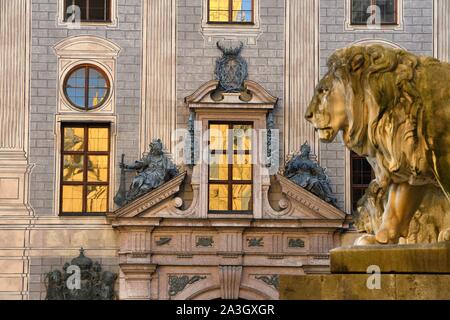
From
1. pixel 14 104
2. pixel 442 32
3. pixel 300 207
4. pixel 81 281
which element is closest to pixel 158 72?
pixel 14 104

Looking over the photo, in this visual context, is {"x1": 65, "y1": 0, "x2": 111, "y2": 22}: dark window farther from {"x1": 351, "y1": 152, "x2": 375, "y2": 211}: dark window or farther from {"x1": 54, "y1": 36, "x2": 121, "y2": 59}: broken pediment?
{"x1": 351, "y1": 152, "x2": 375, "y2": 211}: dark window

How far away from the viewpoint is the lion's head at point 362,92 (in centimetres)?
820

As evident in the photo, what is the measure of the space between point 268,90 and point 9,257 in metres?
5.81

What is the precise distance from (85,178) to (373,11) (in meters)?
6.46

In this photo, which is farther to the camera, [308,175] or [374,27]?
[374,27]

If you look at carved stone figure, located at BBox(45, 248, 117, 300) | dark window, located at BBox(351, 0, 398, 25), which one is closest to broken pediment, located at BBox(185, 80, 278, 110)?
dark window, located at BBox(351, 0, 398, 25)

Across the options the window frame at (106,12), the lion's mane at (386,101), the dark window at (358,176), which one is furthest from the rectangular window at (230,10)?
the lion's mane at (386,101)

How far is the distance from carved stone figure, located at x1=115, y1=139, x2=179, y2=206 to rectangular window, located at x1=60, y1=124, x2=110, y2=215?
0.38 m

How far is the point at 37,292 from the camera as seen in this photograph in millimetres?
25344

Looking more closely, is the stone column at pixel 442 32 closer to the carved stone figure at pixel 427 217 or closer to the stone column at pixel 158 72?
the stone column at pixel 158 72

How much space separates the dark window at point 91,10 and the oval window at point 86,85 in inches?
38.8

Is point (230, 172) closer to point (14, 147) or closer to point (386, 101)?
point (14, 147)

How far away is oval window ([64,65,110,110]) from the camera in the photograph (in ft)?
84.8

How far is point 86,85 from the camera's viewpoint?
84.9ft
